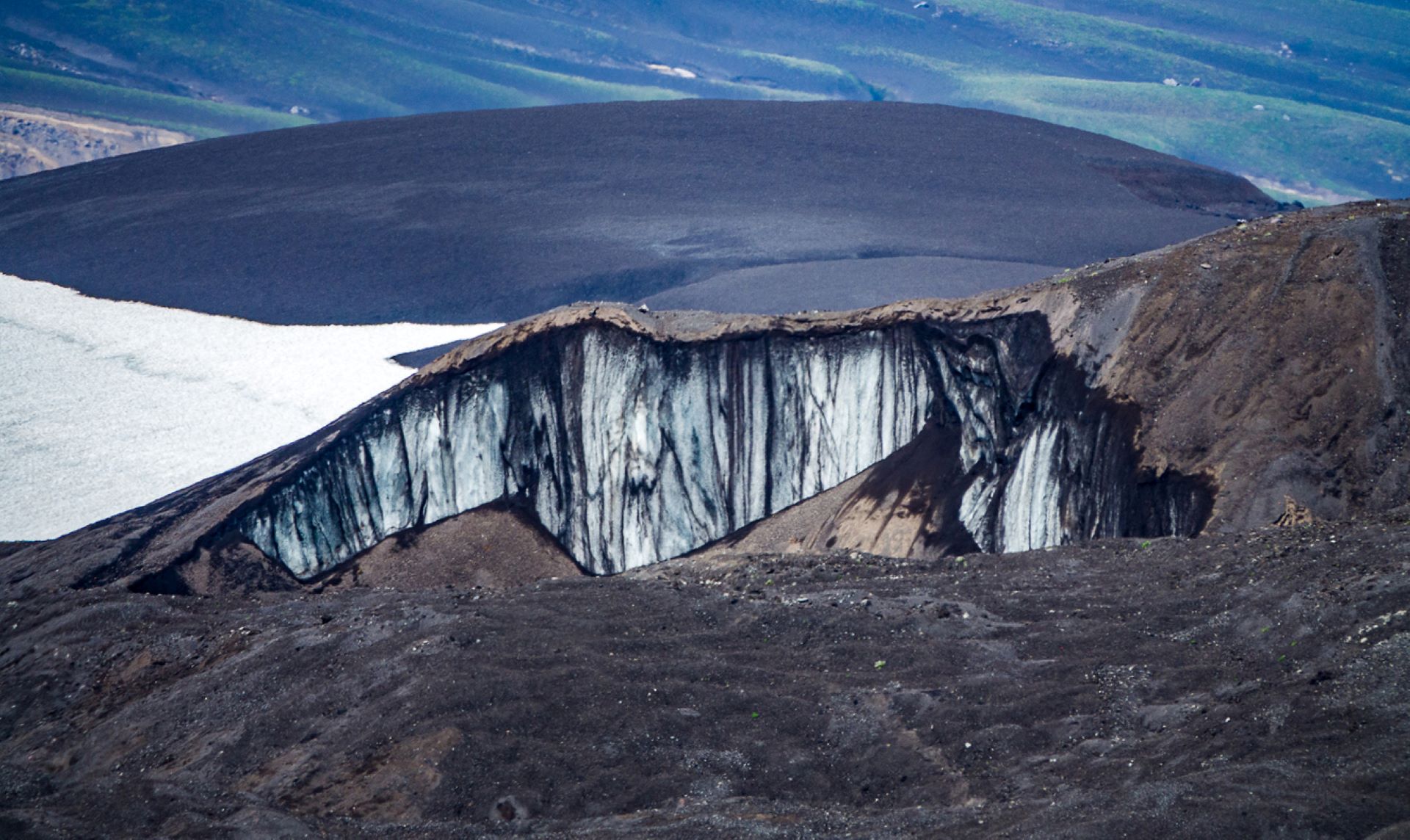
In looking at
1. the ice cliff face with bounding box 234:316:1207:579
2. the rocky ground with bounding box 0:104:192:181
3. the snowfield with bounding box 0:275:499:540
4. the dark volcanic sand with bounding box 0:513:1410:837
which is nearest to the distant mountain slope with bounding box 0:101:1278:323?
the snowfield with bounding box 0:275:499:540

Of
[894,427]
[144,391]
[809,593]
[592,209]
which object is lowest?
[144,391]

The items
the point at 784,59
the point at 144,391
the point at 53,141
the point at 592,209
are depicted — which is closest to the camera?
the point at 144,391

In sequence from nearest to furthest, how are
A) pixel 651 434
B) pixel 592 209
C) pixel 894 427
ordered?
pixel 894 427 < pixel 651 434 < pixel 592 209

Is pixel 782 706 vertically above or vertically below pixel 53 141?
below

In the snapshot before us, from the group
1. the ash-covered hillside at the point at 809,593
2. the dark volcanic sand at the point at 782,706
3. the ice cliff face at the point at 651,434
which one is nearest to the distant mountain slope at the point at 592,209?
the ice cliff face at the point at 651,434

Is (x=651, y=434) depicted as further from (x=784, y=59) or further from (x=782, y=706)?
(x=784, y=59)

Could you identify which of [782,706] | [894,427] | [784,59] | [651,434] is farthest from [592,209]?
[784,59]

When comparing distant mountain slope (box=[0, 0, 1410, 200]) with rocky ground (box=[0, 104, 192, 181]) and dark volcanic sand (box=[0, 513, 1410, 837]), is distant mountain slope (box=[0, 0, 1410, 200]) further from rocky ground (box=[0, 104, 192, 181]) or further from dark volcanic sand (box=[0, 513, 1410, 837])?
dark volcanic sand (box=[0, 513, 1410, 837])
